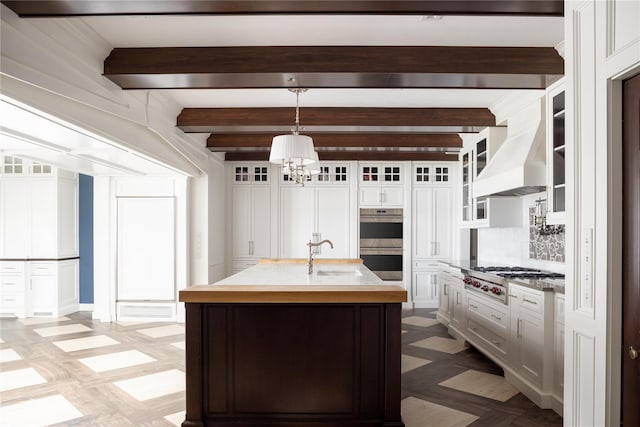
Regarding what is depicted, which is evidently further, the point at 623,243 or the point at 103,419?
the point at 103,419

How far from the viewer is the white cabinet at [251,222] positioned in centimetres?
786

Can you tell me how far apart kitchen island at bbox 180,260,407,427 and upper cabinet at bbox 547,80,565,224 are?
177 cm

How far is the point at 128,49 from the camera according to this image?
338 centimetres

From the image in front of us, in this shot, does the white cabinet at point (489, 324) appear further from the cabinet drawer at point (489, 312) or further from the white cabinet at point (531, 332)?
the white cabinet at point (531, 332)

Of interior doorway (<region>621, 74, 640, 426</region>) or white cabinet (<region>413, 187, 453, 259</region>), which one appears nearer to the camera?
interior doorway (<region>621, 74, 640, 426</region>)

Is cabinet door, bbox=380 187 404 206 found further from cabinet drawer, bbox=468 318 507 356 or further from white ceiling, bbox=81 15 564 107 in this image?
white ceiling, bbox=81 15 564 107

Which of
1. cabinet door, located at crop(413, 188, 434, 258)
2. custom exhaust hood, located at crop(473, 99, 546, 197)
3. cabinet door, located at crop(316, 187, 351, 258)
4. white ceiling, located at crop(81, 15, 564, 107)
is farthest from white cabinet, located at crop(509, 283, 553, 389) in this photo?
cabinet door, located at crop(316, 187, 351, 258)

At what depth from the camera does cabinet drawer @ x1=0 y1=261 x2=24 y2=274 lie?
695 centimetres

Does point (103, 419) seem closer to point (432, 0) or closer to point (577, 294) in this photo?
point (577, 294)

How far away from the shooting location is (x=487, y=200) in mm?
5383

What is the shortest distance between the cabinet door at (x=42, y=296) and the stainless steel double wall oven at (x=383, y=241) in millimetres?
5116

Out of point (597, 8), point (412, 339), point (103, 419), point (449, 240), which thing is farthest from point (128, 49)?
point (449, 240)

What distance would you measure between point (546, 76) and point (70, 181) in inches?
282

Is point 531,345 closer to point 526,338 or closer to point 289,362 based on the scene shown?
point 526,338
